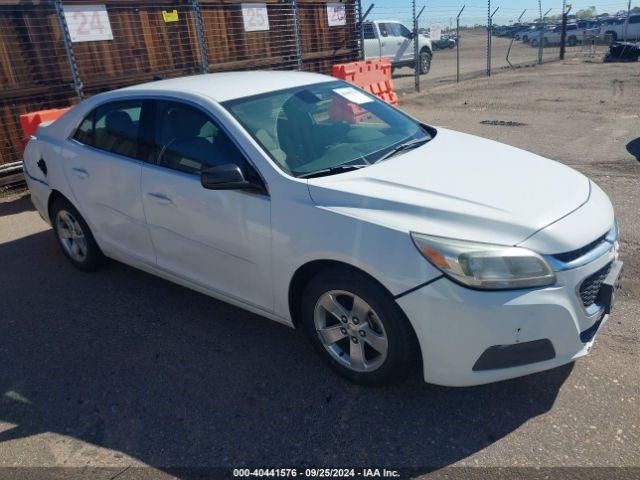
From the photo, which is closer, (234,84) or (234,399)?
(234,399)

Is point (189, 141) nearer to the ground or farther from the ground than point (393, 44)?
farther from the ground

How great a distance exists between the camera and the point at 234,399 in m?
3.10

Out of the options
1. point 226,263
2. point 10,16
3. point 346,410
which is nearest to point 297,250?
point 226,263

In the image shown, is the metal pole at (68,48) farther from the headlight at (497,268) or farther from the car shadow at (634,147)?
the car shadow at (634,147)

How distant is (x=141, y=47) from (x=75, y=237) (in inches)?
237

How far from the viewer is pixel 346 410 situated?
2930mm

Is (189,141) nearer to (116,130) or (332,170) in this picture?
(116,130)

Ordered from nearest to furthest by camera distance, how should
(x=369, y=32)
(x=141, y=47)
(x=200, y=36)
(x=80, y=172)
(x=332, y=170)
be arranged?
(x=332, y=170)
(x=80, y=172)
(x=141, y=47)
(x=200, y=36)
(x=369, y=32)

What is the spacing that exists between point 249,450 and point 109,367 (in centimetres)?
127

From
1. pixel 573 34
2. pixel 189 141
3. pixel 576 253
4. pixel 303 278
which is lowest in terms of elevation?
pixel 573 34

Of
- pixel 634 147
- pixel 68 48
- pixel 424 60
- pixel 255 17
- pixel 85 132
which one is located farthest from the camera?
pixel 424 60

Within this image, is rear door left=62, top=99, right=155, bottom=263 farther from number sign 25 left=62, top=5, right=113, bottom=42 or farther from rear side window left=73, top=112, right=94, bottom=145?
number sign 25 left=62, top=5, right=113, bottom=42

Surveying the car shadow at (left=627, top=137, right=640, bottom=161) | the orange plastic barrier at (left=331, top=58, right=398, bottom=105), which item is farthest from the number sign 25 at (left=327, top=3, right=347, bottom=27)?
the car shadow at (left=627, top=137, right=640, bottom=161)

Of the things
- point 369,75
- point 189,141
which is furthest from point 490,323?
point 369,75
